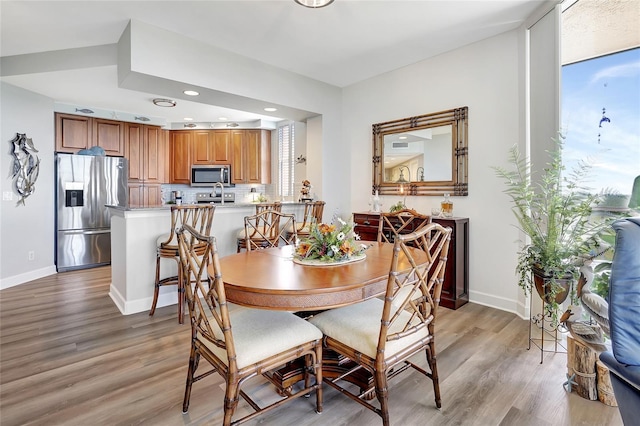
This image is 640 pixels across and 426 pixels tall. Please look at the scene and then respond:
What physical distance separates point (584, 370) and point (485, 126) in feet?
7.40

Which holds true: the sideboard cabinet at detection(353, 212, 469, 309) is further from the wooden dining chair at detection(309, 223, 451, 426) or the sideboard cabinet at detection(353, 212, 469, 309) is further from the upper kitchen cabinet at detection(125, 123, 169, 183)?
the upper kitchen cabinet at detection(125, 123, 169, 183)

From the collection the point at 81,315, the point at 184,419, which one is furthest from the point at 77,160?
the point at 184,419

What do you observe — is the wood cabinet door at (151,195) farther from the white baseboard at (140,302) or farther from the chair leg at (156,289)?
the chair leg at (156,289)

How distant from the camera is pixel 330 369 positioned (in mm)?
1829

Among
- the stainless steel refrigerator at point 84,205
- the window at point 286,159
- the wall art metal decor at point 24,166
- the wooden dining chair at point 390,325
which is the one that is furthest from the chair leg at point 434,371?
the stainless steel refrigerator at point 84,205

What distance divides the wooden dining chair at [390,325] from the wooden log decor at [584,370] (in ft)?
2.87

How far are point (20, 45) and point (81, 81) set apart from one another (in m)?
0.74

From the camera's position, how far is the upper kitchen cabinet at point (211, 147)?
638cm

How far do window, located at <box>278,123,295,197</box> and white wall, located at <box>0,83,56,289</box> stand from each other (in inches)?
140

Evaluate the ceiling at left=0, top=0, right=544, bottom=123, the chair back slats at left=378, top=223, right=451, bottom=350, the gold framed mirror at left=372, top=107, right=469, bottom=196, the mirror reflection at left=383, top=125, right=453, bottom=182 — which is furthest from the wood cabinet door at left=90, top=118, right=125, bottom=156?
the chair back slats at left=378, top=223, right=451, bottom=350

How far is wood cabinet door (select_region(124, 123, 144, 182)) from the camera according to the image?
18.9 feet

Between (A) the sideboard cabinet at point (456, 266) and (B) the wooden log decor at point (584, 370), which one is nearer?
(B) the wooden log decor at point (584, 370)

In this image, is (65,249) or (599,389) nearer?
(599,389)

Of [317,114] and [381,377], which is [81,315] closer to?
[381,377]
